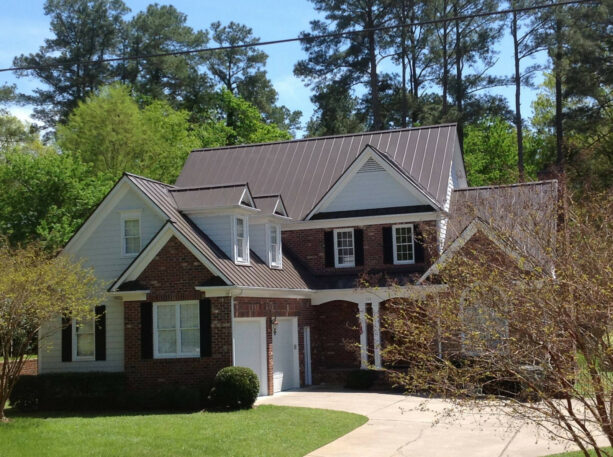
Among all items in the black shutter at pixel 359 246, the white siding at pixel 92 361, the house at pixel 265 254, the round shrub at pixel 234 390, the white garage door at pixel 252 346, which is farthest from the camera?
the black shutter at pixel 359 246

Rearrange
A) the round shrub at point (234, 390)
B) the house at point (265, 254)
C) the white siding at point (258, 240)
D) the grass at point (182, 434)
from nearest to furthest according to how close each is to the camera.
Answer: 1. the grass at point (182, 434)
2. the round shrub at point (234, 390)
3. the house at point (265, 254)
4. the white siding at point (258, 240)

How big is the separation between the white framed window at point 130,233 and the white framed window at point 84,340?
2.36 meters

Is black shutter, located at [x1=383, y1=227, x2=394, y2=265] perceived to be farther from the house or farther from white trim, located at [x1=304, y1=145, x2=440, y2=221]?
white trim, located at [x1=304, y1=145, x2=440, y2=221]

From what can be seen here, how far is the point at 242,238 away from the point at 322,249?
5750 millimetres

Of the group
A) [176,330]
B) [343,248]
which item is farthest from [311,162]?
[176,330]

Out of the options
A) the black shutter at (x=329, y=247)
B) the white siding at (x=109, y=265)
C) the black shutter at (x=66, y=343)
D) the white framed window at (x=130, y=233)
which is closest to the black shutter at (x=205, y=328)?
the white siding at (x=109, y=265)

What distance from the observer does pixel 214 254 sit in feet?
70.0

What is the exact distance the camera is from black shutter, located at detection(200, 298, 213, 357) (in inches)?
813

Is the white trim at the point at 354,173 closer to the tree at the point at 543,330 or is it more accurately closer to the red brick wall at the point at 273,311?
the red brick wall at the point at 273,311

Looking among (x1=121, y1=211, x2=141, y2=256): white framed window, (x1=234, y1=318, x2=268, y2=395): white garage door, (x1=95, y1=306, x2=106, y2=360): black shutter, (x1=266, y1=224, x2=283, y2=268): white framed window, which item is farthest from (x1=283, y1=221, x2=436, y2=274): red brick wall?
(x1=95, y1=306, x2=106, y2=360): black shutter

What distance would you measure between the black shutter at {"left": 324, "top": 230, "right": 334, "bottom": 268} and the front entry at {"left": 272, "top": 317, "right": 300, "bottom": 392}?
330 cm

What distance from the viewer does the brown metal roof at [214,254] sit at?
21.0 meters

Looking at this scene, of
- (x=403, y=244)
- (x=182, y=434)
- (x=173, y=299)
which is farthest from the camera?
(x=403, y=244)

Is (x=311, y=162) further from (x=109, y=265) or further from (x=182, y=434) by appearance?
(x=182, y=434)
